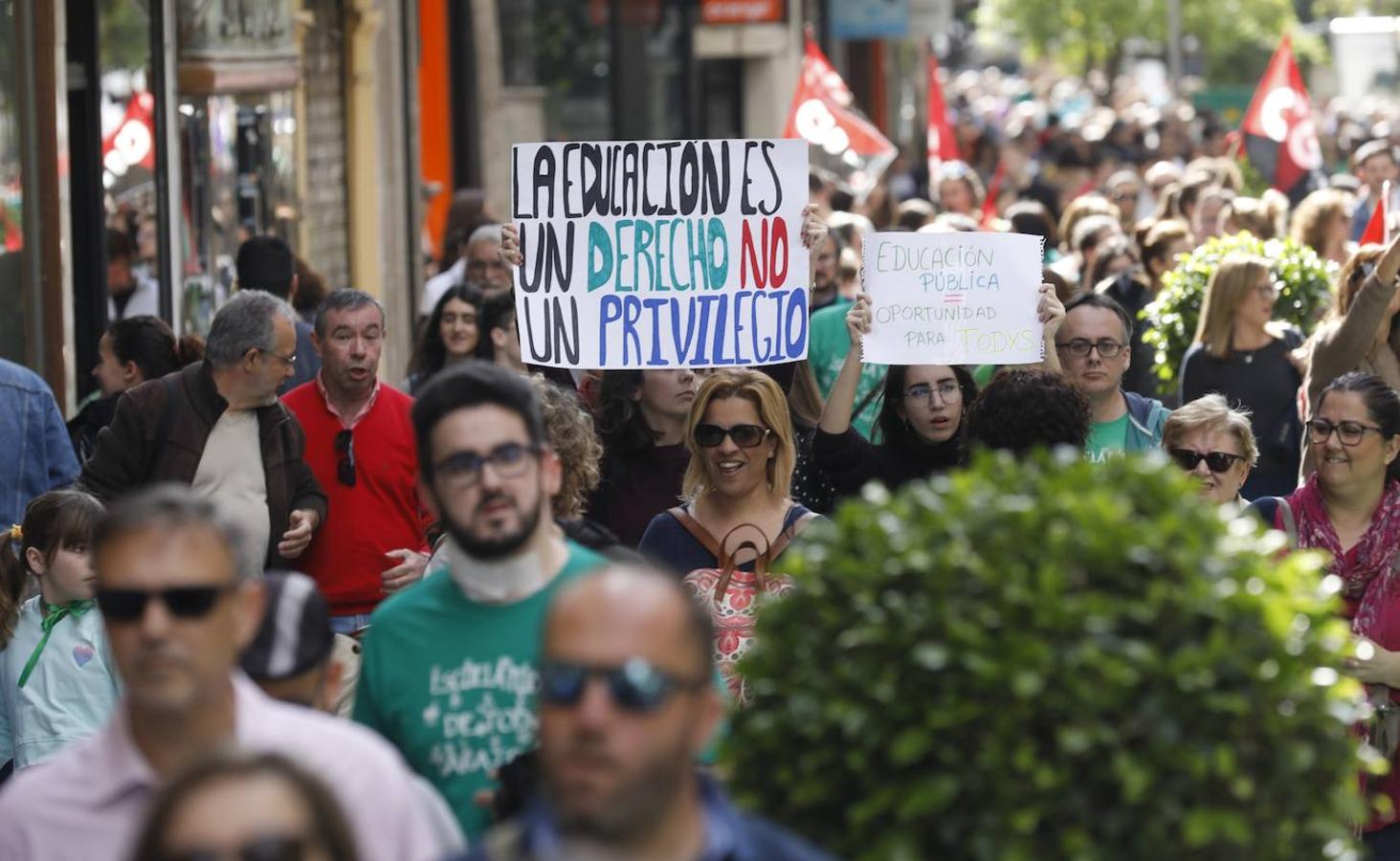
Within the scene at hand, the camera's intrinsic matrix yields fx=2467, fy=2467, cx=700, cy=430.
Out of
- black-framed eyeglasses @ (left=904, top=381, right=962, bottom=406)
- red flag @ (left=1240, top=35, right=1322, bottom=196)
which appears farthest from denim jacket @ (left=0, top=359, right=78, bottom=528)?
red flag @ (left=1240, top=35, right=1322, bottom=196)

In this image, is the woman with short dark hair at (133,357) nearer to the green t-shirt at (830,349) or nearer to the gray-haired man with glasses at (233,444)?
the gray-haired man with glasses at (233,444)

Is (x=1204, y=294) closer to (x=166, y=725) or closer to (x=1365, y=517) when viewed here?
(x=1365, y=517)

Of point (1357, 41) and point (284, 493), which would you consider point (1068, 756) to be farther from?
point (1357, 41)

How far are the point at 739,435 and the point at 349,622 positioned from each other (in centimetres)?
171

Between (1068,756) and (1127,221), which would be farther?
(1127,221)

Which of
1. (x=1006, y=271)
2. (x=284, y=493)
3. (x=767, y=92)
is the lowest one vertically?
(x=284, y=493)

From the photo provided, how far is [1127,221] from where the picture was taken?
18188 millimetres

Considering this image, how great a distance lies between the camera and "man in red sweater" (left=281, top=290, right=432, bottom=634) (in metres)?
7.48

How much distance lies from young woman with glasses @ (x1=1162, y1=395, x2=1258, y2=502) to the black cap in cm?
325

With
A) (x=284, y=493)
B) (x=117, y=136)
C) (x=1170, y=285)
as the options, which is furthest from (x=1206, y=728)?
(x=117, y=136)

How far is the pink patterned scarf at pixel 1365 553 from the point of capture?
6277 mm

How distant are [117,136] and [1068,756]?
920cm

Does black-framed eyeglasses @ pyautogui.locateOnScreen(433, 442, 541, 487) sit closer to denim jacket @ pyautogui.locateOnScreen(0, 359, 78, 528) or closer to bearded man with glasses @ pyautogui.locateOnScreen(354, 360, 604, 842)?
bearded man with glasses @ pyautogui.locateOnScreen(354, 360, 604, 842)

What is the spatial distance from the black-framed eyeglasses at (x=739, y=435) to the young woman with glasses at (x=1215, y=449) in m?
1.21
